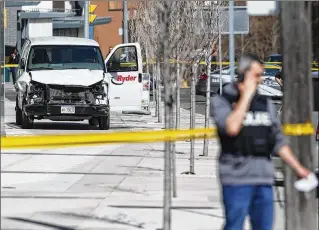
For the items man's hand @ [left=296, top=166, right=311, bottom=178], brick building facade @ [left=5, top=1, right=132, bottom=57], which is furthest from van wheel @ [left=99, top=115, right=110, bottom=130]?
brick building facade @ [left=5, top=1, right=132, bottom=57]

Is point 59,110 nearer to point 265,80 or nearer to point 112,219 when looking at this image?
point 112,219

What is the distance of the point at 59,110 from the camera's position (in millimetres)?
20531

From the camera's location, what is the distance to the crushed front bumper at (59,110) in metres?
20.5

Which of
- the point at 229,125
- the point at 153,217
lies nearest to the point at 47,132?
the point at 153,217

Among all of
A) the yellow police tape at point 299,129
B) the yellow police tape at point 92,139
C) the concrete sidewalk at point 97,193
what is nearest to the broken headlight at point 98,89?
→ the concrete sidewalk at point 97,193

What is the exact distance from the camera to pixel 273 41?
64562 millimetres

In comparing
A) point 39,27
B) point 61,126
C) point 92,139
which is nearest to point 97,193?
point 92,139

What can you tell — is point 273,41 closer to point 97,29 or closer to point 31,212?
point 97,29

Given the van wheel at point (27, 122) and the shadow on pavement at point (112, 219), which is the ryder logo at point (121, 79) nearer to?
the van wheel at point (27, 122)

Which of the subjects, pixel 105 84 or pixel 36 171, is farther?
pixel 105 84

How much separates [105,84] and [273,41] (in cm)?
4479

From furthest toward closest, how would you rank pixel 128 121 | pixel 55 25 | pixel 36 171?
pixel 55 25 → pixel 128 121 → pixel 36 171

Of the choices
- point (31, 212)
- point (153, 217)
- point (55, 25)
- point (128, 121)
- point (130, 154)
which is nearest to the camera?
point (31, 212)

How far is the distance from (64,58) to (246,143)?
14414 millimetres
